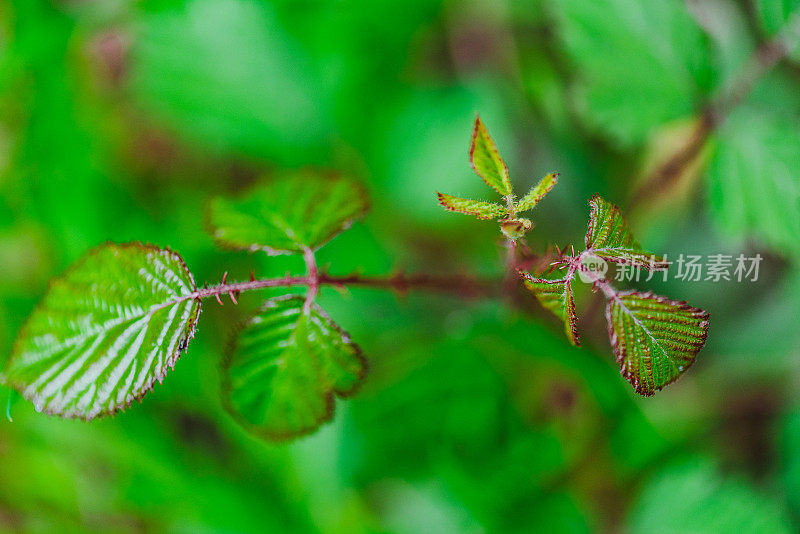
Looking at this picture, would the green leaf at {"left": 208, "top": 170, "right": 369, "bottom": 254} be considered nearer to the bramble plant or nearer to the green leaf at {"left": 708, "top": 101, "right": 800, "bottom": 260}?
the bramble plant

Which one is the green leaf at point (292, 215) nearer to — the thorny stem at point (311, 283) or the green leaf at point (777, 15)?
the thorny stem at point (311, 283)

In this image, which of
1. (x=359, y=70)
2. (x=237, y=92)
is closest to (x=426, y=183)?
(x=359, y=70)

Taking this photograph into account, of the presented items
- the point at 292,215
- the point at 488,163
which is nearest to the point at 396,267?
the point at 292,215

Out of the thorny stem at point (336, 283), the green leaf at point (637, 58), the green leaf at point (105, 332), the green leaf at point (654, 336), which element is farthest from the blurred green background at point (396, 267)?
the green leaf at point (105, 332)

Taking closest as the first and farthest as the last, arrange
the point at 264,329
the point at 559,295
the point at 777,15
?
the point at 559,295 < the point at 264,329 < the point at 777,15

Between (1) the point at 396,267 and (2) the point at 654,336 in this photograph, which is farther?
(1) the point at 396,267

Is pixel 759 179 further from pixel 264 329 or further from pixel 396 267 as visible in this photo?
pixel 264 329

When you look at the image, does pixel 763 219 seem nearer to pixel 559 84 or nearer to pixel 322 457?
pixel 559 84

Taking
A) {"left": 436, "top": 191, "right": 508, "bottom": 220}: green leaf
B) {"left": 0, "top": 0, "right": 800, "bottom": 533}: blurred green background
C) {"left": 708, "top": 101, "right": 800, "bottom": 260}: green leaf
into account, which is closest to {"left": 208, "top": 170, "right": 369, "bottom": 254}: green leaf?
{"left": 436, "top": 191, "right": 508, "bottom": 220}: green leaf
